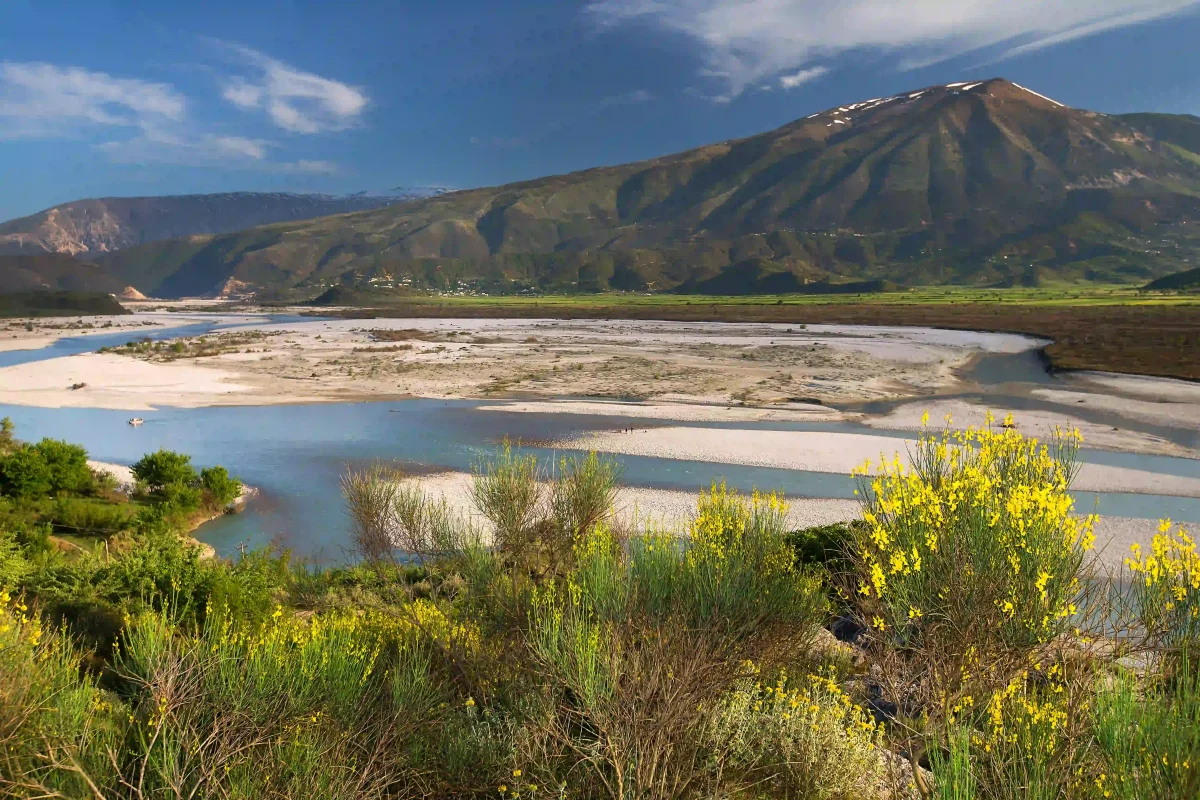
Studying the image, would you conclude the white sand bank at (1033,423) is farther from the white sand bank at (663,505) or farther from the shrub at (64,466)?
the shrub at (64,466)

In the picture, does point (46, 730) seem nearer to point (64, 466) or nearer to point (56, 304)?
point (64, 466)

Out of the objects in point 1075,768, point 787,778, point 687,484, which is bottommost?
point 687,484

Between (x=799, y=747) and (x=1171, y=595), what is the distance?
376cm

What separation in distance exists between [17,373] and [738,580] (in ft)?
205

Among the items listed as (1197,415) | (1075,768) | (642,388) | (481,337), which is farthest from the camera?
(481,337)

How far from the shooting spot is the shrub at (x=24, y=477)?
20.1m

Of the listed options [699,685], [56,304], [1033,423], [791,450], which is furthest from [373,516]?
[56,304]

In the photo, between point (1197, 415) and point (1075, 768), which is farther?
point (1197, 415)

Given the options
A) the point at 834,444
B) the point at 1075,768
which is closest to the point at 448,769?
the point at 1075,768

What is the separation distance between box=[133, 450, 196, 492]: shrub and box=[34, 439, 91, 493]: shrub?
1.56m

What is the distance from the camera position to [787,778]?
21.1ft

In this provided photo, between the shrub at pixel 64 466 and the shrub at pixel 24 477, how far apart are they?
14.8 inches

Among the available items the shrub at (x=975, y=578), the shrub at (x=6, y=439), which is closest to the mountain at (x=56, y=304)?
the shrub at (x=6, y=439)

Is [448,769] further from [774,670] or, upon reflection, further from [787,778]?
[774,670]
